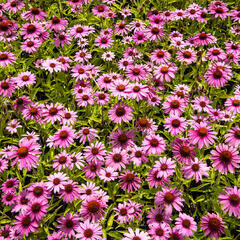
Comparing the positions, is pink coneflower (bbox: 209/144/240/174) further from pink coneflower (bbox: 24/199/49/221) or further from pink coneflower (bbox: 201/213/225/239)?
pink coneflower (bbox: 24/199/49/221)

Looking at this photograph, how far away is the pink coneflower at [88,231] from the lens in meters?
2.93

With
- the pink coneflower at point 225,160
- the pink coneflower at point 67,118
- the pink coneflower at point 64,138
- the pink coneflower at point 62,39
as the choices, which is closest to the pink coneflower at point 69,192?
the pink coneflower at point 64,138

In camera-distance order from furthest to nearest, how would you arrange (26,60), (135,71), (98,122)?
(26,60) → (98,122) → (135,71)

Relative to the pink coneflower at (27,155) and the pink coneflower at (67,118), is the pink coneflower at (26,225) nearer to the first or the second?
the pink coneflower at (27,155)

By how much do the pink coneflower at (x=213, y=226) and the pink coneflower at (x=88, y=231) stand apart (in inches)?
51.2

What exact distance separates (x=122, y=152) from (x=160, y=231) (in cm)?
117

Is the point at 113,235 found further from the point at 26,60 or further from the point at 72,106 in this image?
the point at 26,60

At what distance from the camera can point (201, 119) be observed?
3945 mm

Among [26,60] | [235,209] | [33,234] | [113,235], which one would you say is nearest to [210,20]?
[26,60]

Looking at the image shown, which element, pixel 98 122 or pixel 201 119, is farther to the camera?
pixel 98 122

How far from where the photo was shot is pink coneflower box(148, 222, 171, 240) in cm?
290

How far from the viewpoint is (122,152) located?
11.7 ft

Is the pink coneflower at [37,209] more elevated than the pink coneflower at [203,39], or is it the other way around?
the pink coneflower at [203,39]

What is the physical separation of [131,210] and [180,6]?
622cm
